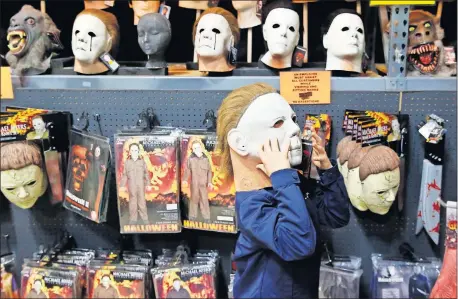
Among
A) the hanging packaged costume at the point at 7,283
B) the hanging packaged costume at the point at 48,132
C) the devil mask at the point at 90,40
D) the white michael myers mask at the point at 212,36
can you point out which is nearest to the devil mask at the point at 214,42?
the white michael myers mask at the point at 212,36

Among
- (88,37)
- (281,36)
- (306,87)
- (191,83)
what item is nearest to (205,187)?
(191,83)

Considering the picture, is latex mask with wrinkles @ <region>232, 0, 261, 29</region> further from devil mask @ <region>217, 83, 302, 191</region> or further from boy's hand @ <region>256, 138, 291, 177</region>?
boy's hand @ <region>256, 138, 291, 177</region>

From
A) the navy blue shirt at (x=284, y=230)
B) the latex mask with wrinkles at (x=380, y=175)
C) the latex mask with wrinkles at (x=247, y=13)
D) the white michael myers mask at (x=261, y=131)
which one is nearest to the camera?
the navy blue shirt at (x=284, y=230)

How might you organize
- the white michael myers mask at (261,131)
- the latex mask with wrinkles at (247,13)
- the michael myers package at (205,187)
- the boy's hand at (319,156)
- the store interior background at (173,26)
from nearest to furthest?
the white michael myers mask at (261,131), the boy's hand at (319,156), the michael myers package at (205,187), the latex mask with wrinkles at (247,13), the store interior background at (173,26)

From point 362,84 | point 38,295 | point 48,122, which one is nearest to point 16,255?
point 38,295

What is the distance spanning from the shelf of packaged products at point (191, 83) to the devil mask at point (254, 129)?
43 cm

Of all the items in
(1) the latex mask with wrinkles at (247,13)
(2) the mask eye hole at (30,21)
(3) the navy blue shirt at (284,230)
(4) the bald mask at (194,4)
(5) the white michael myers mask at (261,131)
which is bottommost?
(3) the navy blue shirt at (284,230)

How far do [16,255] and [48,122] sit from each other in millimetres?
613

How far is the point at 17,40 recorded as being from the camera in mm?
1989

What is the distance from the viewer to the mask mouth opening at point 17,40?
1980mm

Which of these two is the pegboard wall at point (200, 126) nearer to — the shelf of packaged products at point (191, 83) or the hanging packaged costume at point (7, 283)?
the shelf of packaged products at point (191, 83)

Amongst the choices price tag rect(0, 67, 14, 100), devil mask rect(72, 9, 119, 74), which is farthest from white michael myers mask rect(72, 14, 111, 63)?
price tag rect(0, 67, 14, 100)

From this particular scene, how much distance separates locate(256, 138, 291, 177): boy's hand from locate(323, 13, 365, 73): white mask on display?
1.97 feet

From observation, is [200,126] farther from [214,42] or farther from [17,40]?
[17,40]
